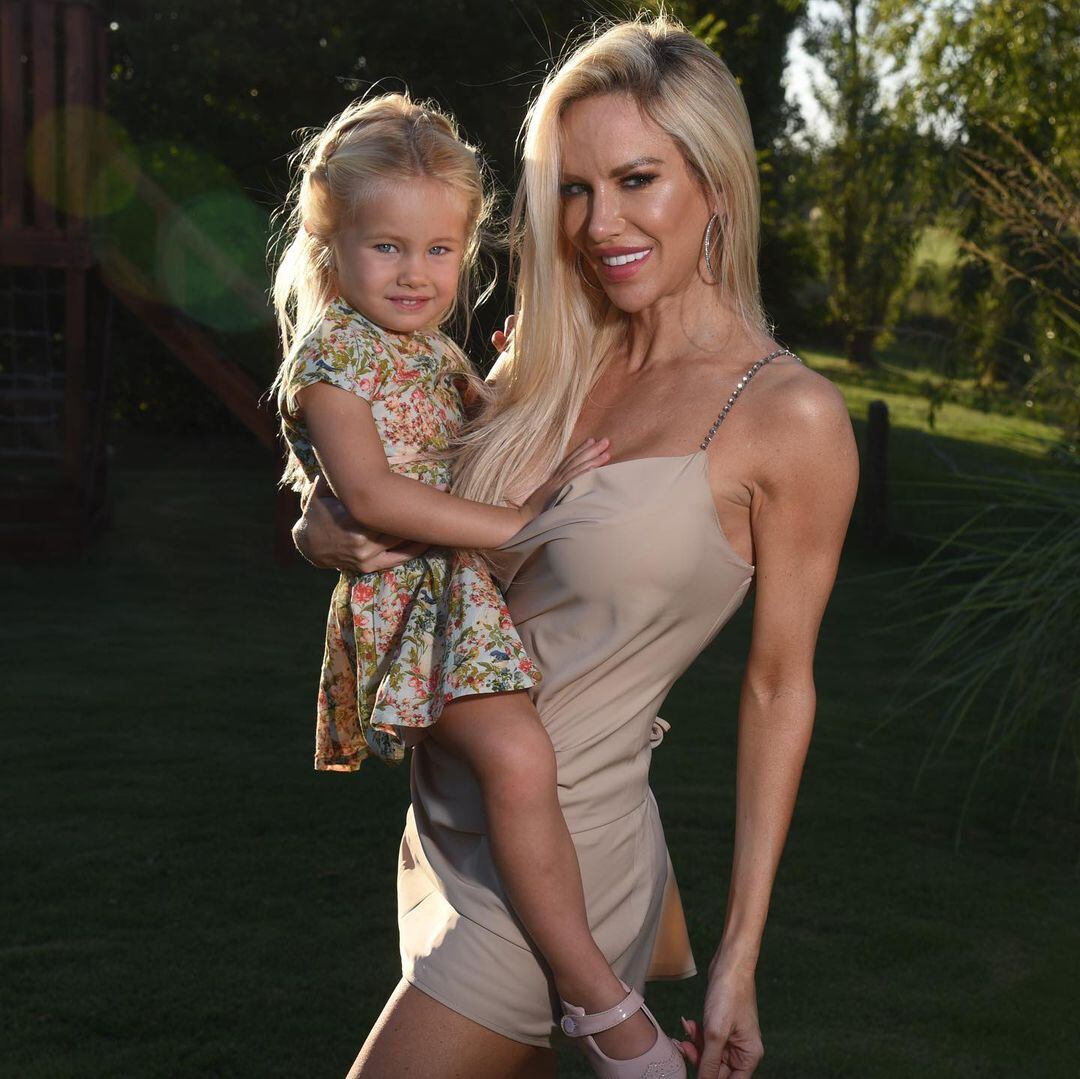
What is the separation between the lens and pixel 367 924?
15.3 ft

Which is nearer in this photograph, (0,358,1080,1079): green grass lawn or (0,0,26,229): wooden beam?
(0,358,1080,1079): green grass lawn

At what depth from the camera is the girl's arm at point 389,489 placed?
2.07 meters

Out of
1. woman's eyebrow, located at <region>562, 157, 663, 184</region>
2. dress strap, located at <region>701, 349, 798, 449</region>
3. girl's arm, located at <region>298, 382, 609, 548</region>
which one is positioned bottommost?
girl's arm, located at <region>298, 382, 609, 548</region>

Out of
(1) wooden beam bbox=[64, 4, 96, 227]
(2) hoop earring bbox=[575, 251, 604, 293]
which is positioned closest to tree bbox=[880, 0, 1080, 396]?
(1) wooden beam bbox=[64, 4, 96, 227]

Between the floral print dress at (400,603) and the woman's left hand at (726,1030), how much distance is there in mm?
475

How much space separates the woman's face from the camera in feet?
7.04

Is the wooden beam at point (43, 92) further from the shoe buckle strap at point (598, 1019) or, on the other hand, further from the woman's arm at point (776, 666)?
the shoe buckle strap at point (598, 1019)

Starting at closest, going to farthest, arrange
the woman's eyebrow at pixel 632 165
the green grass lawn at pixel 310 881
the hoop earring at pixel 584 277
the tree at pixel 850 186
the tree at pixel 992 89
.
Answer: the woman's eyebrow at pixel 632 165 → the hoop earring at pixel 584 277 → the green grass lawn at pixel 310 881 → the tree at pixel 992 89 → the tree at pixel 850 186

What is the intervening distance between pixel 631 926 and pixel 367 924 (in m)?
2.74

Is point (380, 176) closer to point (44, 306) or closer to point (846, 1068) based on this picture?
point (846, 1068)

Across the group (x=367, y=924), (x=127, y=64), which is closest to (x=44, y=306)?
(x=127, y=64)

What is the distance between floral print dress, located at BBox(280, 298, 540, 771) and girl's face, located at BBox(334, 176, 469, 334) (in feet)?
0.11

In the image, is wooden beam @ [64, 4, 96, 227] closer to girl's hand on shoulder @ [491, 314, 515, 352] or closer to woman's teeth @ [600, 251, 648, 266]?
girl's hand on shoulder @ [491, 314, 515, 352]

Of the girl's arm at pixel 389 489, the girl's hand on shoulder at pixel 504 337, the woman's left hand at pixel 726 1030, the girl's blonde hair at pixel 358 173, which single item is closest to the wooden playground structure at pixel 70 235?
the girl's hand on shoulder at pixel 504 337
